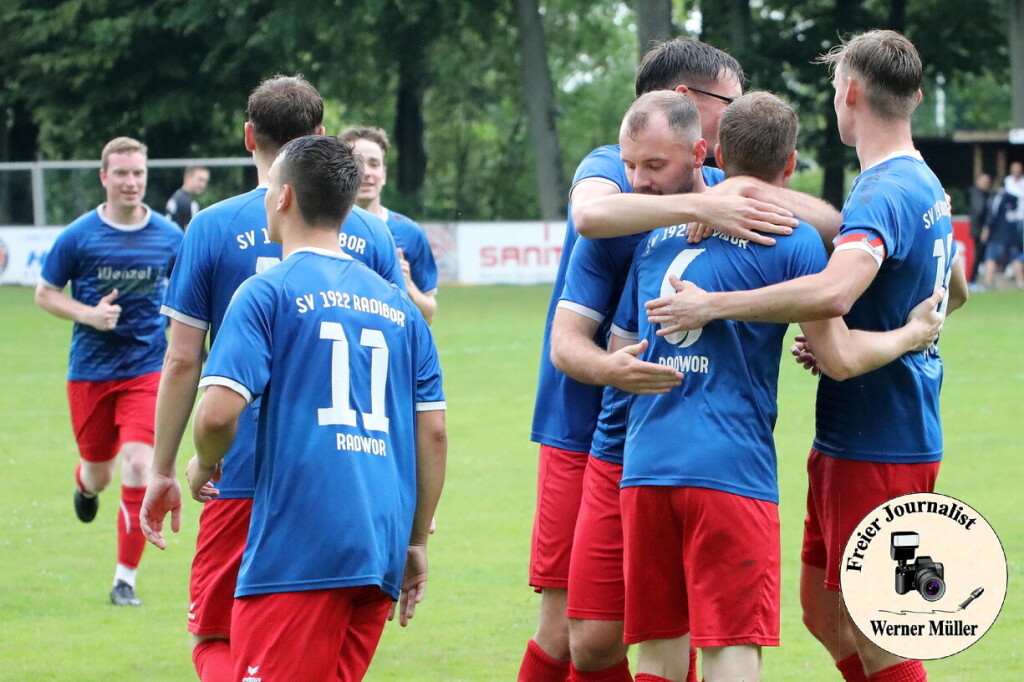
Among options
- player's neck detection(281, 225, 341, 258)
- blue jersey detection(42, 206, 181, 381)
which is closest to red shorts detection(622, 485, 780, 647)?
player's neck detection(281, 225, 341, 258)

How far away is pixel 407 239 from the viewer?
779cm

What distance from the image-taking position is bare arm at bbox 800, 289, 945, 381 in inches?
161

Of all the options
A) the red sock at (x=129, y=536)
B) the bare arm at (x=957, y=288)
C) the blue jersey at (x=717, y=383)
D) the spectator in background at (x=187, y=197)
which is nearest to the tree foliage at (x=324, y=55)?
the spectator in background at (x=187, y=197)

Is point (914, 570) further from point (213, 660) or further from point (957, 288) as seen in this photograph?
point (213, 660)

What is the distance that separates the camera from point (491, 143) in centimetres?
5334

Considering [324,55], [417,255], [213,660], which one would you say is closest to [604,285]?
[213,660]

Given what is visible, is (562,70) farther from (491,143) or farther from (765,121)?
(765,121)

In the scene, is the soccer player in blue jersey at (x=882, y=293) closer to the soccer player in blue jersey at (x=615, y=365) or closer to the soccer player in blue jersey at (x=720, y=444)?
the soccer player in blue jersey at (x=720, y=444)

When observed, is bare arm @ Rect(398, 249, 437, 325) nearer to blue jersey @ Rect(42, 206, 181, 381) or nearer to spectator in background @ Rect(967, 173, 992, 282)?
blue jersey @ Rect(42, 206, 181, 381)

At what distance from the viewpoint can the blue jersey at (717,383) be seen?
401 centimetres

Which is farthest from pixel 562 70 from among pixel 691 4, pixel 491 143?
pixel 691 4

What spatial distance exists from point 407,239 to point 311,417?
4.04 metres

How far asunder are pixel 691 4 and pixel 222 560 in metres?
38.1

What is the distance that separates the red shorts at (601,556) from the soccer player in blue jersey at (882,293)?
71 centimetres
